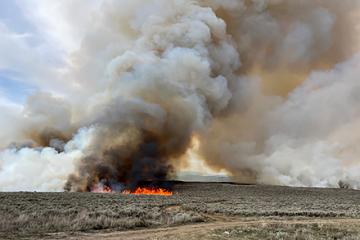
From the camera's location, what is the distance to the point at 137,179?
72938mm

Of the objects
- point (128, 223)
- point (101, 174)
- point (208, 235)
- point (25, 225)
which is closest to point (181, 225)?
point (128, 223)

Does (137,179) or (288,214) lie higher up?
(137,179)

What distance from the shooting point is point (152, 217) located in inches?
992

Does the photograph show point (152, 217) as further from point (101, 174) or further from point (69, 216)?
point (101, 174)

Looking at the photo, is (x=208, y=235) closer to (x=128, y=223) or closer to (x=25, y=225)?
(x=128, y=223)

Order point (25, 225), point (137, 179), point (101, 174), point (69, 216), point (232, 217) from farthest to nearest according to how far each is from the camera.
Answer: point (137, 179), point (101, 174), point (232, 217), point (69, 216), point (25, 225)

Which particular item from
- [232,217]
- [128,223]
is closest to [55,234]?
[128,223]

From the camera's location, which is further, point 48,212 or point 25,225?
point 48,212

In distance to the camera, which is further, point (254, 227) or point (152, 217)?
point (152, 217)

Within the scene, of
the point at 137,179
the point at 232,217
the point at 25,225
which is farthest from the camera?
the point at 137,179

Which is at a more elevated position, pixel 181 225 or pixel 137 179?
pixel 137 179

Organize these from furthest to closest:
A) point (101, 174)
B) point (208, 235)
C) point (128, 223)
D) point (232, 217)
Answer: point (101, 174) → point (232, 217) → point (128, 223) → point (208, 235)

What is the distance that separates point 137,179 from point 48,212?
4794cm

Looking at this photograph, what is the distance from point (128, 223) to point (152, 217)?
132 inches
